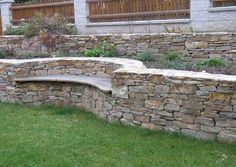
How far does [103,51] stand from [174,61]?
6.36 feet

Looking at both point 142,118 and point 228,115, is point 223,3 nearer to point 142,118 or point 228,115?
point 142,118

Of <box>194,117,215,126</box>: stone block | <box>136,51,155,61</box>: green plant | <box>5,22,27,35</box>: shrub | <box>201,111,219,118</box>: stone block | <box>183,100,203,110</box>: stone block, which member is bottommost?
<box>194,117,215,126</box>: stone block

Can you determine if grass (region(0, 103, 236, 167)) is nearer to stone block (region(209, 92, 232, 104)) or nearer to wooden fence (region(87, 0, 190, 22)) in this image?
stone block (region(209, 92, 232, 104))

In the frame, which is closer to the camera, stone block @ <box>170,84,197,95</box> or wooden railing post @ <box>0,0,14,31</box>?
stone block @ <box>170,84,197,95</box>

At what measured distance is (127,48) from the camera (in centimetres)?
921

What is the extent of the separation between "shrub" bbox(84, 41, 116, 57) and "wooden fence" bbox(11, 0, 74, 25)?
2476 millimetres

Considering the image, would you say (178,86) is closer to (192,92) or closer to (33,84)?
(192,92)

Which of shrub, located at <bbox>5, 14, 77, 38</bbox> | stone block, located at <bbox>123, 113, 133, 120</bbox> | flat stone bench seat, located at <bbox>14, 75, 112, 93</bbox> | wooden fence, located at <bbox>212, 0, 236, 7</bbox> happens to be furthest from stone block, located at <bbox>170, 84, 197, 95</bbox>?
shrub, located at <bbox>5, 14, 77, 38</bbox>

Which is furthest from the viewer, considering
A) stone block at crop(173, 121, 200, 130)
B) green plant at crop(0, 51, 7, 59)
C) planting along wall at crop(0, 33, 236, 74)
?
green plant at crop(0, 51, 7, 59)

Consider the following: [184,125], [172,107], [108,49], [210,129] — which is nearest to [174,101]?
[172,107]

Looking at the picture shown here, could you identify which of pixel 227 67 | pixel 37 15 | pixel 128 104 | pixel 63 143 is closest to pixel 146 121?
pixel 128 104

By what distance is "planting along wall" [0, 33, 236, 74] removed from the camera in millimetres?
7906

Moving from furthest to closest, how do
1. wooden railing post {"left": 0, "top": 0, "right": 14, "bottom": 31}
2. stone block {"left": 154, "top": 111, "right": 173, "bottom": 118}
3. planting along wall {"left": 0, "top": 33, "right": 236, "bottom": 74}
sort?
wooden railing post {"left": 0, "top": 0, "right": 14, "bottom": 31}
planting along wall {"left": 0, "top": 33, "right": 236, "bottom": 74}
stone block {"left": 154, "top": 111, "right": 173, "bottom": 118}

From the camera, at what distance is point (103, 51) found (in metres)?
9.22
